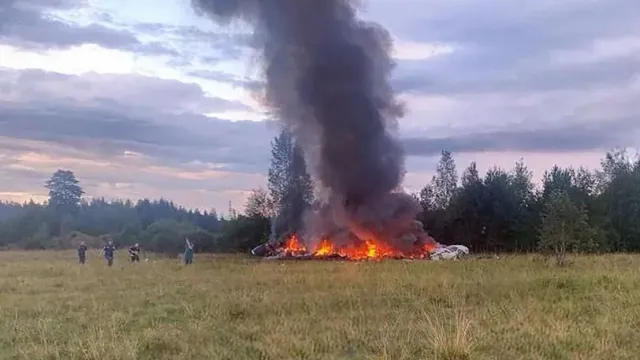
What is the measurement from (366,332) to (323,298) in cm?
480

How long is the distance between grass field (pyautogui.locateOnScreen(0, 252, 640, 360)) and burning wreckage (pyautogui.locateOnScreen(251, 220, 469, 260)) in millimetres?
24325

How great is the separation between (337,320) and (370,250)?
1439 inches

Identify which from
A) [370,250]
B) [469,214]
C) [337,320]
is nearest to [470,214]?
[469,214]

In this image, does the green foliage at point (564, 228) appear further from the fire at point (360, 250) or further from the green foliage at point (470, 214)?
the fire at point (360, 250)

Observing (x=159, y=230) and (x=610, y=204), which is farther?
(x=159, y=230)

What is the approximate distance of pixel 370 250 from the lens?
1903 inches

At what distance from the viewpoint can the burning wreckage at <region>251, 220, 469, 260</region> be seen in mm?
44375

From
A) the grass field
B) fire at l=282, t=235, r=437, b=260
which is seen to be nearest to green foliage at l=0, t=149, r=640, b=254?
fire at l=282, t=235, r=437, b=260

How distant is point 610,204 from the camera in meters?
59.2

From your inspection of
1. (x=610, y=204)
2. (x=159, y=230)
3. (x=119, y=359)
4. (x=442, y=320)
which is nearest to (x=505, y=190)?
(x=610, y=204)

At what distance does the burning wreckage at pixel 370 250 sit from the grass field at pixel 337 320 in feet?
79.8

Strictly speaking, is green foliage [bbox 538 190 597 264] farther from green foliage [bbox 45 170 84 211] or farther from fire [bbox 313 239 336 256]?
green foliage [bbox 45 170 84 211]

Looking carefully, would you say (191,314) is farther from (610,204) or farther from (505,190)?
(610,204)

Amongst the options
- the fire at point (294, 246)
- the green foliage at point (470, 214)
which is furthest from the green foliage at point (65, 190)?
the fire at point (294, 246)
